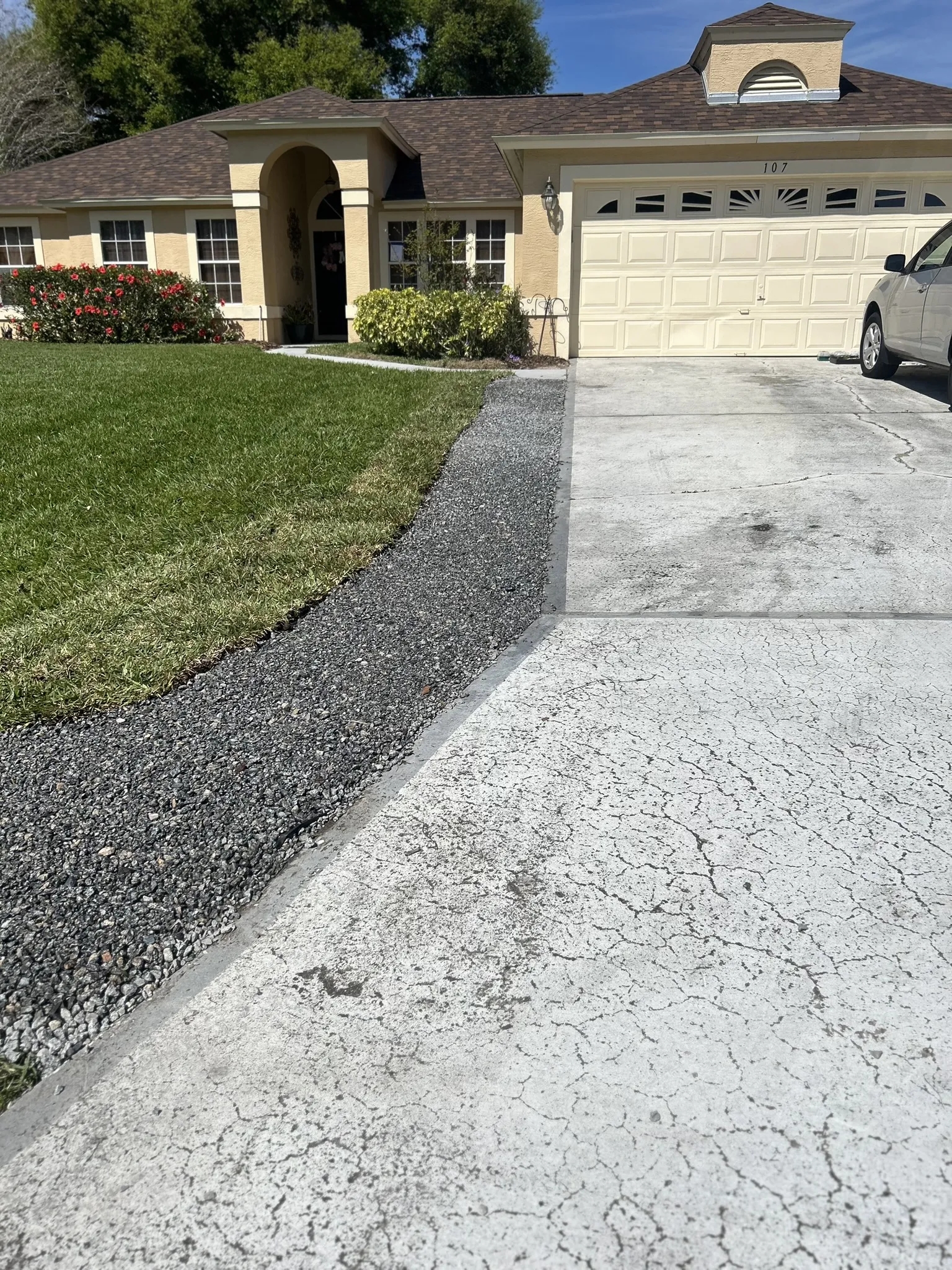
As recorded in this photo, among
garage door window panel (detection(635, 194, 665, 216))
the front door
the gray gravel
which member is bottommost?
the gray gravel

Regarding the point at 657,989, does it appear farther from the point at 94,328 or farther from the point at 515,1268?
the point at 94,328

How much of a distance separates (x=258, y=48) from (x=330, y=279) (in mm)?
14915

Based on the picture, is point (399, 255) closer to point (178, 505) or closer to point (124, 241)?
point (124, 241)

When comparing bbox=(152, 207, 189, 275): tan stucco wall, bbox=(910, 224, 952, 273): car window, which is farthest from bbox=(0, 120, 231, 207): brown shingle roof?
bbox=(910, 224, 952, 273): car window

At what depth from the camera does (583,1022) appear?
7.77 ft

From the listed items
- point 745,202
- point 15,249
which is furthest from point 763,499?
point 15,249

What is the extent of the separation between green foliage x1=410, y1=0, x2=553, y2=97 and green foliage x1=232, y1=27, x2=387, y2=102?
5686 millimetres

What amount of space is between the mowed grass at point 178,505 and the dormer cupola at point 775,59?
7020mm

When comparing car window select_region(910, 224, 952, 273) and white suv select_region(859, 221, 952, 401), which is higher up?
car window select_region(910, 224, 952, 273)

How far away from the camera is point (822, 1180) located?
6.35 ft

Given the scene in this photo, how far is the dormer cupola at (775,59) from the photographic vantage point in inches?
582

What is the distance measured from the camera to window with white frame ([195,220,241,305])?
19.1 metres

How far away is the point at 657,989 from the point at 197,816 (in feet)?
5.36

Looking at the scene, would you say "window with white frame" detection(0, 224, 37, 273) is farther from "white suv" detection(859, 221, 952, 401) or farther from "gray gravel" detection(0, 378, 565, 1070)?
"gray gravel" detection(0, 378, 565, 1070)
